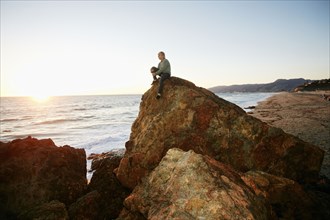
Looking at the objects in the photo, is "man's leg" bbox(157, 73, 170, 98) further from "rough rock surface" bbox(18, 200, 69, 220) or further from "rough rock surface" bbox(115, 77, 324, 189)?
"rough rock surface" bbox(18, 200, 69, 220)

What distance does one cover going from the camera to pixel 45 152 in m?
6.45

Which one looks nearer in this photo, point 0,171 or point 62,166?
Result: point 0,171

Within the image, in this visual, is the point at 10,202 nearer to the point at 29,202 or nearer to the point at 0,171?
the point at 29,202

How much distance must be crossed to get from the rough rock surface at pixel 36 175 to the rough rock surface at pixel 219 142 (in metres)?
1.47

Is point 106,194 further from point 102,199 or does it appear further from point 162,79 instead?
point 162,79

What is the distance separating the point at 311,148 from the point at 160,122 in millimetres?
4772

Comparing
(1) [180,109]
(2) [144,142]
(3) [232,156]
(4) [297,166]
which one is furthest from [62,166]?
(4) [297,166]

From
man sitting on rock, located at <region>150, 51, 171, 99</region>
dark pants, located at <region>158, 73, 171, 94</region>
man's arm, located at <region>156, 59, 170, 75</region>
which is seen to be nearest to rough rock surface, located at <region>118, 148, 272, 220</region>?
dark pants, located at <region>158, 73, 171, 94</region>

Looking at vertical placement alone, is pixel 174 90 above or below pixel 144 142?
above

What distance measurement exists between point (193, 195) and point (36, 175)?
4521 mm

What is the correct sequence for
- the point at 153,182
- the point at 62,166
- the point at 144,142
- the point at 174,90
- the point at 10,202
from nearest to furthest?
the point at 153,182 → the point at 10,202 → the point at 62,166 → the point at 144,142 → the point at 174,90

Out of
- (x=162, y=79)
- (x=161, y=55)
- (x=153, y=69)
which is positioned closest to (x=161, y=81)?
(x=162, y=79)

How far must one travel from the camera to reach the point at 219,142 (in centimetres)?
675

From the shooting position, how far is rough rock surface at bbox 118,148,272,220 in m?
3.38
